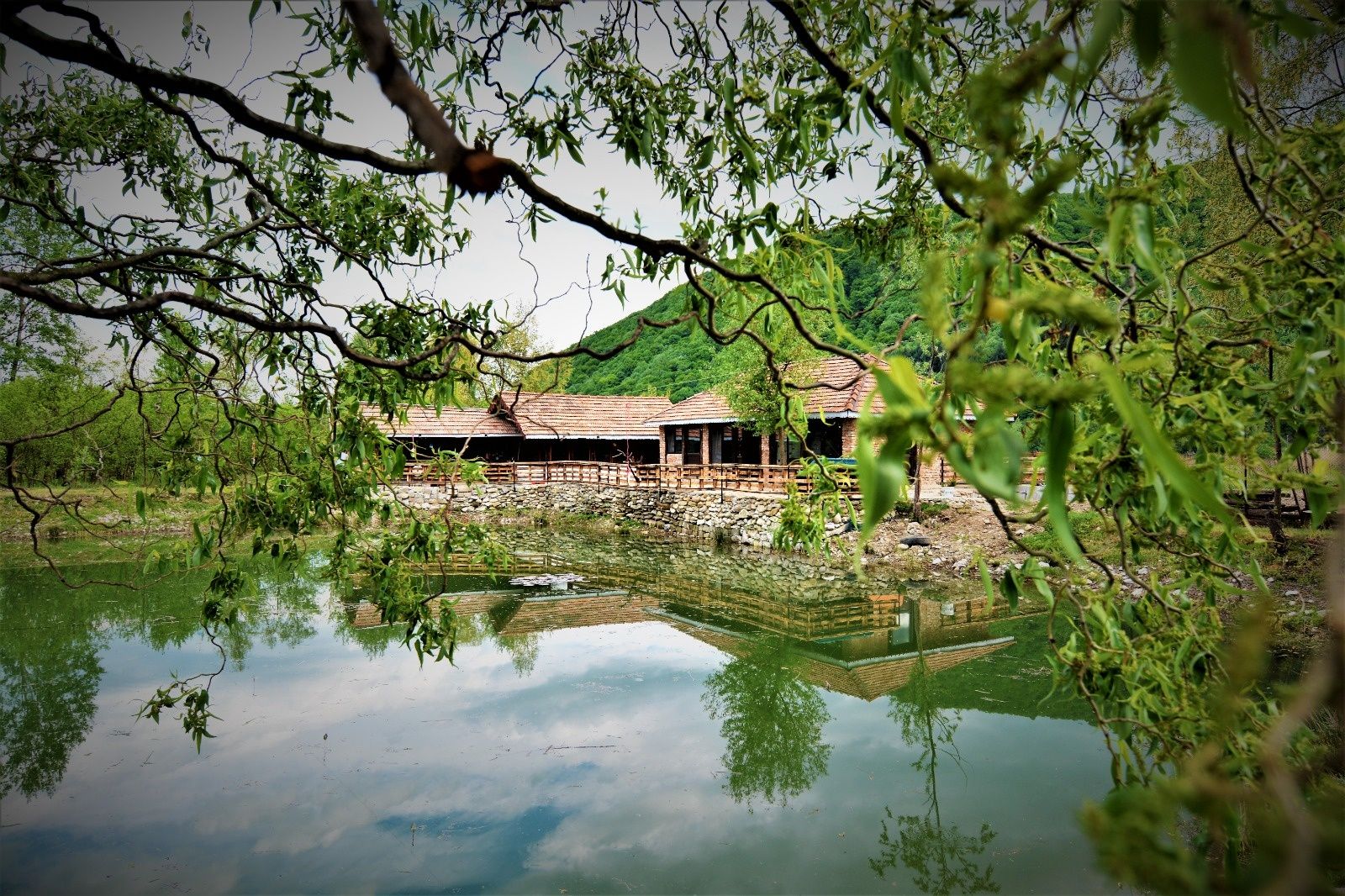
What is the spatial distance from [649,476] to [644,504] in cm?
155

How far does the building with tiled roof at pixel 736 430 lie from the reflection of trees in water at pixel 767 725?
33.0 ft

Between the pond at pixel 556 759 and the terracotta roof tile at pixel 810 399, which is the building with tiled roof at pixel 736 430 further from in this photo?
the pond at pixel 556 759

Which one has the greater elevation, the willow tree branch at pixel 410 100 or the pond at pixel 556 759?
the willow tree branch at pixel 410 100

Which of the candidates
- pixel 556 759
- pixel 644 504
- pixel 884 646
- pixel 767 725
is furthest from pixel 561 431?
pixel 556 759

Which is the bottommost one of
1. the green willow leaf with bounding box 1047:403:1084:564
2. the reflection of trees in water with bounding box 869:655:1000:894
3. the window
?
the reflection of trees in water with bounding box 869:655:1000:894

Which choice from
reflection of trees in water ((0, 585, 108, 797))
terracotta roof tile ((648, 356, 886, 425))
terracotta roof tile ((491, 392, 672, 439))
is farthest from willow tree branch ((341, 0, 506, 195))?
terracotta roof tile ((491, 392, 672, 439))

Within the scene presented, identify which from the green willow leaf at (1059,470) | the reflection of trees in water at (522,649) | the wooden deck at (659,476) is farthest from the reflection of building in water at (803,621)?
the green willow leaf at (1059,470)

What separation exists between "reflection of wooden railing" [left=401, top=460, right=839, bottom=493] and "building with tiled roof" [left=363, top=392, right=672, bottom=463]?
65.5 inches

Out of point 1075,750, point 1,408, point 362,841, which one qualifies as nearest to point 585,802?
point 362,841

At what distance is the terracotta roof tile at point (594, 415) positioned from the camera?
28.3m

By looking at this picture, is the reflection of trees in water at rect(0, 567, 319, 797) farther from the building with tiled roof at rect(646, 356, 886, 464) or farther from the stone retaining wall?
the building with tiled roof at rect(646, 356, 886, 464)

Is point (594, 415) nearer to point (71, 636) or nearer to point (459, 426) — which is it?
point (459, 426)

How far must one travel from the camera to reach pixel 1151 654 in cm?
181

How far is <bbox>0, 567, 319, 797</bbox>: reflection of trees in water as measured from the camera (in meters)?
6.77
